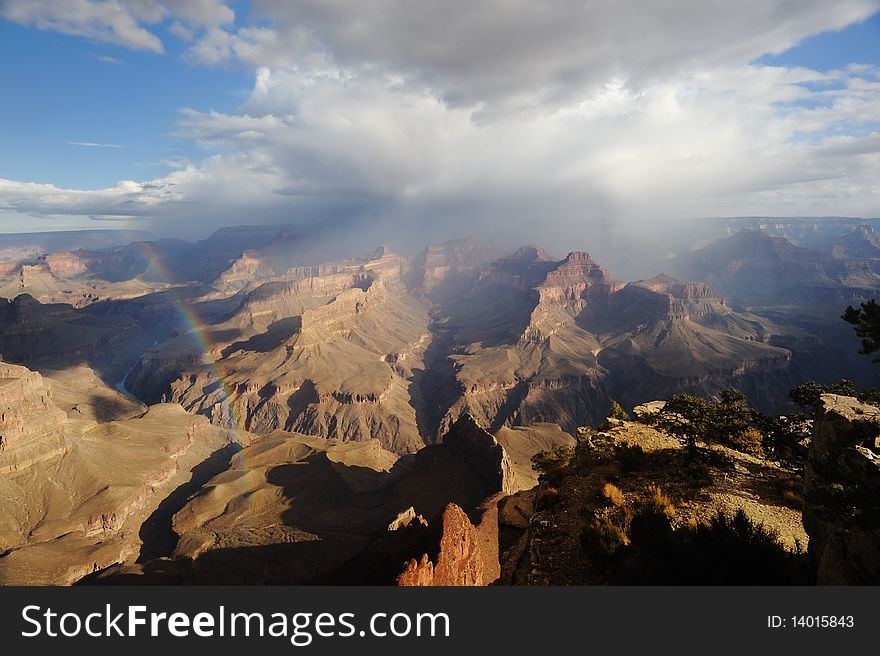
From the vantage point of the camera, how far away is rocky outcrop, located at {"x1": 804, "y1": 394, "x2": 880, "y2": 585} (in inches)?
401

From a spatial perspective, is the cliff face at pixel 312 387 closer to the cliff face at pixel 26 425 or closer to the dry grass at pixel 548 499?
the cliff face at pixel 26 425

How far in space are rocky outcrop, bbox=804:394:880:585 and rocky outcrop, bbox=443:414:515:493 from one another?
42.4m

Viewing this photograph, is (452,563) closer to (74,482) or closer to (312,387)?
(74,482)

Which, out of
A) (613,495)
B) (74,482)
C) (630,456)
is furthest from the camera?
(74,482)

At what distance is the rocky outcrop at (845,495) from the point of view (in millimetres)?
10180

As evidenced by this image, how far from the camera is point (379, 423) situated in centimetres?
11481

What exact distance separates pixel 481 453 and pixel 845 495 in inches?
2005

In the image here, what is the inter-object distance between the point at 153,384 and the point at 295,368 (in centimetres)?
4683

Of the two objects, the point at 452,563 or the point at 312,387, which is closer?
the point at 452,563

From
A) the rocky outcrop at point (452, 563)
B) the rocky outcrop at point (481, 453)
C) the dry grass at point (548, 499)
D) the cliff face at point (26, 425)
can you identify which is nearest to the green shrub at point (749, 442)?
the dry grass at point (548, 499)

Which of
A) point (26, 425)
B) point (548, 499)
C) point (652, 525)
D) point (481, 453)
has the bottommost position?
point (481, 453)

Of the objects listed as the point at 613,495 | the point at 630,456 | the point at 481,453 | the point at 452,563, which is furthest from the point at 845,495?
the point at 481,453

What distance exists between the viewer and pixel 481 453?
5994cm

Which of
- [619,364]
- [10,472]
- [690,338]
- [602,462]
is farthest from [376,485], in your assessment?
[690,338]
